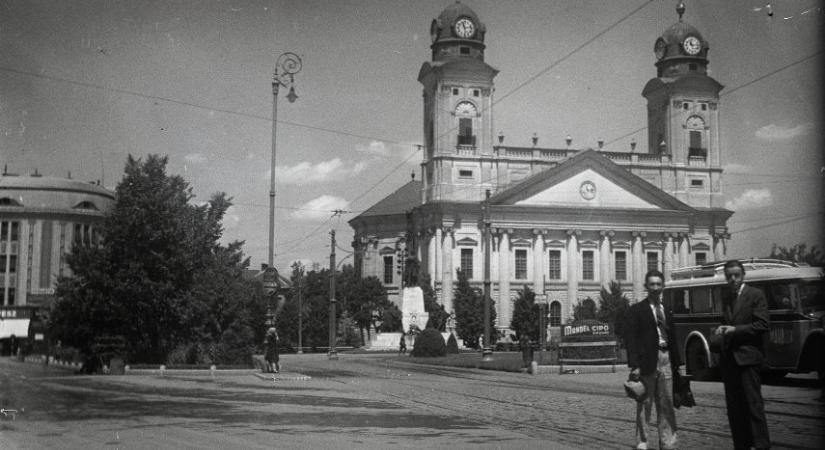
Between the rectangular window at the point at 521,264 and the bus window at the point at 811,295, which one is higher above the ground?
the rectangular window at the point at 521,264

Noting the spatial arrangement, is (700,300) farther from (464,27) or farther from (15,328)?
(464,27)

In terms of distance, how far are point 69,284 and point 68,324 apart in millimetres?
1234

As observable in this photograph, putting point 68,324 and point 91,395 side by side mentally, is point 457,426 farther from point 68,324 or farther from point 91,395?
point 68,324

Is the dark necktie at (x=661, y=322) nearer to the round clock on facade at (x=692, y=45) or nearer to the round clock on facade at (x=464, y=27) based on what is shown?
the round clock on facade at (x=464, y=27)

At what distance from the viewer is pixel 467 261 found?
7725 cm

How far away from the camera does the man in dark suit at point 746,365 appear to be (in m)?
7.89

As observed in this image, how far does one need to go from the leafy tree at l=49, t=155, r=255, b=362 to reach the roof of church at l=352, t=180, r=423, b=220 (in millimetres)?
64007

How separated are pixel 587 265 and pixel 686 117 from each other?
53.5ft

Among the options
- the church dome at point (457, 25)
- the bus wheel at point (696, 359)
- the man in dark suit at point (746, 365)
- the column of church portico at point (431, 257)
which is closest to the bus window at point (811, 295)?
the bus wheel at point (696, 359)

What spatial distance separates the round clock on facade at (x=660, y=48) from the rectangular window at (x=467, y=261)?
24220 mm

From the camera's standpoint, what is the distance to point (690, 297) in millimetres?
20875

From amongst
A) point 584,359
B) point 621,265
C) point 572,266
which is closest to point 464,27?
point 572,266

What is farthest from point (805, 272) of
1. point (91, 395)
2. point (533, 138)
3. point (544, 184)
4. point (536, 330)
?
point (533, 138)

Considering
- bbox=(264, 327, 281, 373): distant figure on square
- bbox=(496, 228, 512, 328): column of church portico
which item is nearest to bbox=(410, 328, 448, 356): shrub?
bbox=(264, 327, 281, 373): distant figure on square
